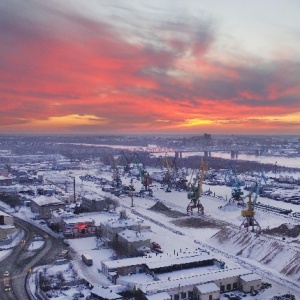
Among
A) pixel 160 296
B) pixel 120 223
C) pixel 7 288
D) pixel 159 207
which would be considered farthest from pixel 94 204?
pixel 160 296

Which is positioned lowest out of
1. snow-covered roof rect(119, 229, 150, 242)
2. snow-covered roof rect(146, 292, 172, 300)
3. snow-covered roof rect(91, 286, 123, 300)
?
snow-covered roof rect(91, 286, 123, 300)

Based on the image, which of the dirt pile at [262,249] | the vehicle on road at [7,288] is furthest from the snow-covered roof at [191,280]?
the vehicle on road at [7,288]

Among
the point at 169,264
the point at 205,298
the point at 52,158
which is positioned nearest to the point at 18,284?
the point at 169,264

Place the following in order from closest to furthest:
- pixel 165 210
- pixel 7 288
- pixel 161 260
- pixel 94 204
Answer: pixel 7 288, pixel 161 260, pixel 94 204, pixel 165 210

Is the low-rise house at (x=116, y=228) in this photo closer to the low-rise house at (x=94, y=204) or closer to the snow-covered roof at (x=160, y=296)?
the low-rise house at (x=94, y=204)

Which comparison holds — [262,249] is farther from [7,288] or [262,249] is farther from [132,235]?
[7,288]

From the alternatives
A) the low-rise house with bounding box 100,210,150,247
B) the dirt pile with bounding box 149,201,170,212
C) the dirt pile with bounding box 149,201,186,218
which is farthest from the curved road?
the dirt pile with bounding box 149,201,170,212

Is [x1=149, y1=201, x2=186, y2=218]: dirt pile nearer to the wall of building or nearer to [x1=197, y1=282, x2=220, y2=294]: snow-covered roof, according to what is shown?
the wall of building
